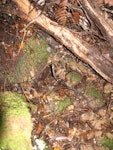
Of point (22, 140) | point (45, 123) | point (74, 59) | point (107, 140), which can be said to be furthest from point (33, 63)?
point (107, 140)

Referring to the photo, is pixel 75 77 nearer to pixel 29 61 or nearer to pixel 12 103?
pixel 29 61

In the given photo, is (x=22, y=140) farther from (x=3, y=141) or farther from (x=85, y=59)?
(x=85, y=59)

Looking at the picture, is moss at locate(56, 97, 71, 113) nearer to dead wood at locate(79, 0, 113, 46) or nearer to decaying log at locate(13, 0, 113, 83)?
decaying log at locate(13, 0, 113, 83)

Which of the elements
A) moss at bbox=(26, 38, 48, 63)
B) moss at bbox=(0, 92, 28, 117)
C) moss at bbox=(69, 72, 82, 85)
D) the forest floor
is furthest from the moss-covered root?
moss at bbox=(69, 72, 82, 85)

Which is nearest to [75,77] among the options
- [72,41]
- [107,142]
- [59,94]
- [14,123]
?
[59,94]

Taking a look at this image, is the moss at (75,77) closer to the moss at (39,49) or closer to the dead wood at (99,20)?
the moss at (39,49)
